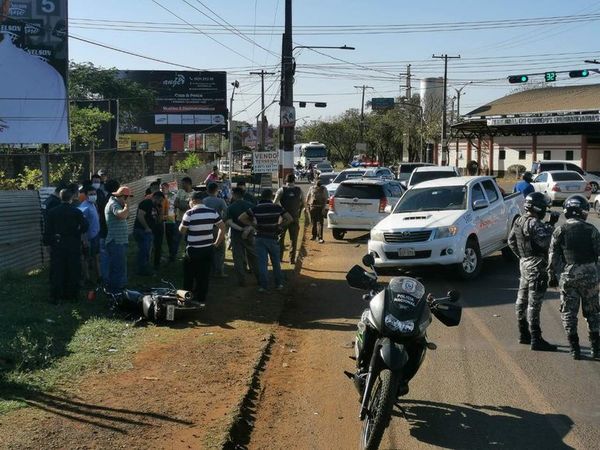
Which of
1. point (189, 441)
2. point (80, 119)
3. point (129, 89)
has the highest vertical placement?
point (129, 89)

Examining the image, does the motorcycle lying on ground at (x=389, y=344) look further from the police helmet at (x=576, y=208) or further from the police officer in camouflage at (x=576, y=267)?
the police helmet at (x=576, y=208)

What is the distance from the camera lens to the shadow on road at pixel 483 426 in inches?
216

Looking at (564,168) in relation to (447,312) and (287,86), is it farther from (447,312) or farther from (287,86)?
(447,312)

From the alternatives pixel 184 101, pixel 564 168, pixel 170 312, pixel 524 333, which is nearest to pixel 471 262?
pixel 524 333

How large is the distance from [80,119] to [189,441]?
3618 cm

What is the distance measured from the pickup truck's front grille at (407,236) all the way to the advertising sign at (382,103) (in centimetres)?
7900

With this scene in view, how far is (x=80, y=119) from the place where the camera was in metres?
39.1

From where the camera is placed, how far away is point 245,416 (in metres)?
6.09

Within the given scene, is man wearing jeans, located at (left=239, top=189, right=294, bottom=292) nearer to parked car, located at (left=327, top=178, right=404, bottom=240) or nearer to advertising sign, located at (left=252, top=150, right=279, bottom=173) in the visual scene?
parked car, located at (left=327, top=178, right=404, bottom=240)

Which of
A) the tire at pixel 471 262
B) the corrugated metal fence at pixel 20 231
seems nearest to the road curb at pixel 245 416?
the tire at pixel 471 262

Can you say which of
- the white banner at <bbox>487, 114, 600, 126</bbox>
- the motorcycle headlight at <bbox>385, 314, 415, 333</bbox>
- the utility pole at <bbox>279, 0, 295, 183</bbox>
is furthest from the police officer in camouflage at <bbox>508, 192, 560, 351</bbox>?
the white banner at <bbox>487, 114, 600, 126</bbox>

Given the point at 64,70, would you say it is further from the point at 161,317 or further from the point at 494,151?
the point at 494,151

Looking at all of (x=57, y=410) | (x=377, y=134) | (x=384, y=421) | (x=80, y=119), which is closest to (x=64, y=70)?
(x=80, y=119)

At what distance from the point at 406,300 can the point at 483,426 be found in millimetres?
1340
